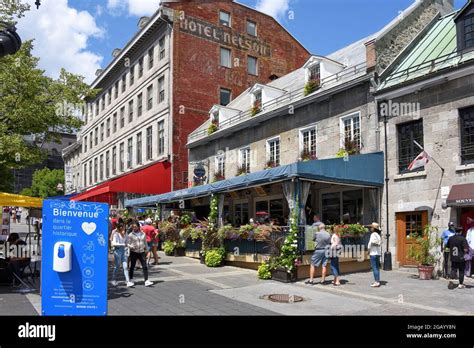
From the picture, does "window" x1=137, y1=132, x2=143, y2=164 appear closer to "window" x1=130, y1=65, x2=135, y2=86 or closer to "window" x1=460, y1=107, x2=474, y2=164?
"window" x1=130, y1=65, x2=135, y2=86

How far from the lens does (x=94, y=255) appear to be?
6254 mm

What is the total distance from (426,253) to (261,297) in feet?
19.2

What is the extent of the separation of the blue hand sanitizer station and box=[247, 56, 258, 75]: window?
29097 millimetres

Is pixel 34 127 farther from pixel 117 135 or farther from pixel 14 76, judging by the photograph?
pixel 117 135

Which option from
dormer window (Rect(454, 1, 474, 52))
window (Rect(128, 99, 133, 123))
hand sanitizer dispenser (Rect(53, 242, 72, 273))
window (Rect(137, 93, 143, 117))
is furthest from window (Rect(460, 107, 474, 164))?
window (Rect(128, 99, 133, 123))

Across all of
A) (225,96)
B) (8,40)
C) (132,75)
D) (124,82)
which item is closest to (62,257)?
(8,40)

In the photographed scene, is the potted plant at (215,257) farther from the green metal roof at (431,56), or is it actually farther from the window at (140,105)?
the window at (140,105)

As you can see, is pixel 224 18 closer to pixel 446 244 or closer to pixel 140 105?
pixel 140 105

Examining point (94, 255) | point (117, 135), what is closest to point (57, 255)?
point (94, 255)

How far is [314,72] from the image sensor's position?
20.6 meters

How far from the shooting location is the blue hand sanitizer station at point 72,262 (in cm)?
602

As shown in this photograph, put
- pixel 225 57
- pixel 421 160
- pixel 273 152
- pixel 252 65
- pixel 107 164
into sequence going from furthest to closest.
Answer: pixel 107 164
pixel 252 65
pixel 225 57
pixel 273 152
pixel 421 160

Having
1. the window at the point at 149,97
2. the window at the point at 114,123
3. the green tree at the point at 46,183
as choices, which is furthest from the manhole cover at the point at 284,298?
the green tree at the point at 46,183
